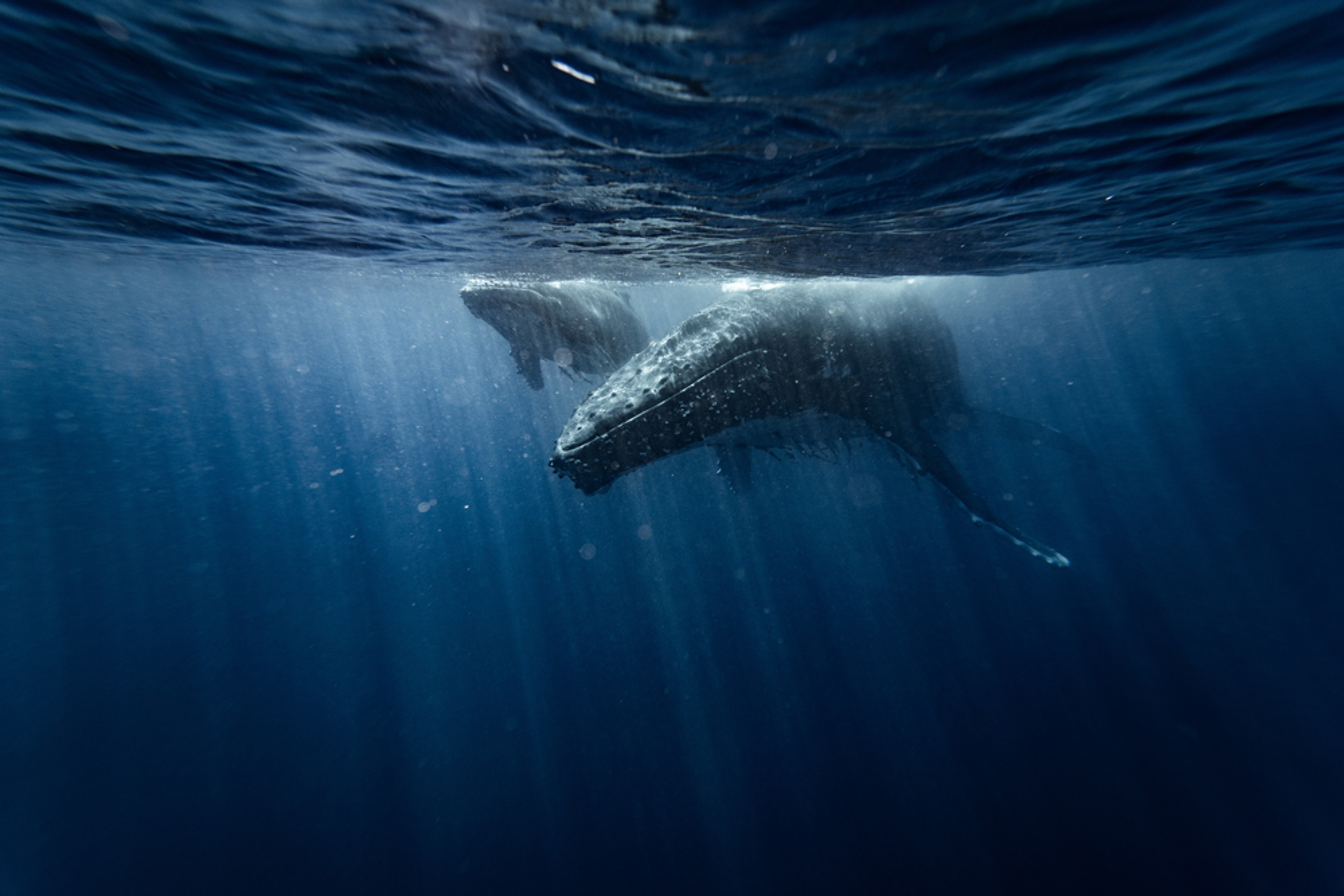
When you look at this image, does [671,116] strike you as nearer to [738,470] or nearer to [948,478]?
[948,478]

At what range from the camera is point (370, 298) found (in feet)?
81.7

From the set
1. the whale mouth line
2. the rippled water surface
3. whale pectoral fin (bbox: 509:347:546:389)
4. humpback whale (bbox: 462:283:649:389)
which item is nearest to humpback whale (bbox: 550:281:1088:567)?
the whale mouth line

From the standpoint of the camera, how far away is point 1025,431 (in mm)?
12086

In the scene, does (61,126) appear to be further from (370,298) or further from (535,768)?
(370,298)

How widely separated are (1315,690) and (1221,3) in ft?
66.2

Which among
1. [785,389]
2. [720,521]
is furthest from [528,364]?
[720,521]

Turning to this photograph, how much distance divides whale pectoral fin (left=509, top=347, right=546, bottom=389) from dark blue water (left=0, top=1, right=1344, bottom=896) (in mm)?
1999

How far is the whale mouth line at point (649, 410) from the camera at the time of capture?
477cm

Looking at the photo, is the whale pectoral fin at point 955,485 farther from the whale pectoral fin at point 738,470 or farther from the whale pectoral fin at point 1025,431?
the whale pectoral fin at point 1025,431

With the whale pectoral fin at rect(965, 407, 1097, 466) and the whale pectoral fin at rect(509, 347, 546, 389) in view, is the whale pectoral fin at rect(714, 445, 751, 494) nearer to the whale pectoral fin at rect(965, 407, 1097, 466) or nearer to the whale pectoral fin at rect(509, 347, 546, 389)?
the whale pectoral fin at rect(509, 347, 546, 389)

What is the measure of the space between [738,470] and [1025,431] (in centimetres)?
728

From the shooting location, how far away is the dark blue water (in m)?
3.42

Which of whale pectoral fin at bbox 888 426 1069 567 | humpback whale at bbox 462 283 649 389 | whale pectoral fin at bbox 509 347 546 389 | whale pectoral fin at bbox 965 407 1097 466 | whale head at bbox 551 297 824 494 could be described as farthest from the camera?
whale pectoral fin at bbox 965 407 1097 466

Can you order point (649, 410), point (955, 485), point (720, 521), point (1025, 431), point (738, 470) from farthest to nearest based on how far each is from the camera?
point (720, 521) → point (1025, 431) → point (738, 470) → point (955, 485) → point (649, 410)
